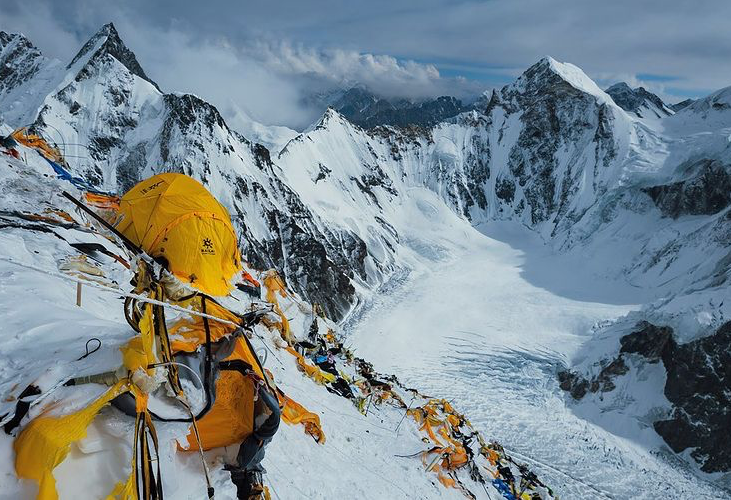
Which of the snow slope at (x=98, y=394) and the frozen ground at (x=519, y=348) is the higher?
the snow slope at (x=98, y=394)

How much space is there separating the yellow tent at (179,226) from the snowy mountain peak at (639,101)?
11799cm

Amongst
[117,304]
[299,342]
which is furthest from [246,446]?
[299,342]

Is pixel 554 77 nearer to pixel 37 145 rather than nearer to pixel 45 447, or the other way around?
pixel 37 145

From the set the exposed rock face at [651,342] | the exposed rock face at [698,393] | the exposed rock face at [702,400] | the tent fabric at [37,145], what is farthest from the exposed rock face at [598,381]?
the tent fabric at [37,145]

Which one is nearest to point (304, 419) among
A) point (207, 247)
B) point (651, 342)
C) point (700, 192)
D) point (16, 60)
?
point (207, 247)

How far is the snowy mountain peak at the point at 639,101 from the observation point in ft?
362

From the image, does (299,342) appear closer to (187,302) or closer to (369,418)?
(369,418)

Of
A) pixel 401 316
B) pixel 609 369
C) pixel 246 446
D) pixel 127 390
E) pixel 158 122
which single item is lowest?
pixel 401 316

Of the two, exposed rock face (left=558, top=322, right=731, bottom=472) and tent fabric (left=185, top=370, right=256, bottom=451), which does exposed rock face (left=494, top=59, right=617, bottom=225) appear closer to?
exposed rock face (left=558, top=322, right=731, bottom=472)

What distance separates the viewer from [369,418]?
13633 mm

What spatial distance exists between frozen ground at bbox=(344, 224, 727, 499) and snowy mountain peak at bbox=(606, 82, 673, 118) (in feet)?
195

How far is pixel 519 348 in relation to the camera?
43.8 metres

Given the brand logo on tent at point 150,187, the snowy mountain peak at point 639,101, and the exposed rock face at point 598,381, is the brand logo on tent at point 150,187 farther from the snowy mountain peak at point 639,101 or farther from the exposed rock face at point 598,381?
the snowy mountain peak at point 639,101

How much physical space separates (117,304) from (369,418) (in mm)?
8574
